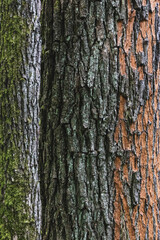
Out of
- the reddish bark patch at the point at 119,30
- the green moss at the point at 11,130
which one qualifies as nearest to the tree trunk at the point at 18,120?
the green moss at the point at 11,130

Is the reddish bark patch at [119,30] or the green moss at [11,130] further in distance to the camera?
the green moss at [11,130]

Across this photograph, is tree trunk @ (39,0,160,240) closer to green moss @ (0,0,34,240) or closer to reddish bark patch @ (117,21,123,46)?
reddish bark patch @ (117,21,123,46)

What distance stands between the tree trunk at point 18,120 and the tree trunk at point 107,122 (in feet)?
7.76

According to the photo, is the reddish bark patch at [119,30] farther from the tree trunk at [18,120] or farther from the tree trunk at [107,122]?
the tree trunk at [18,120]

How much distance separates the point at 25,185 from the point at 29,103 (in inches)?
38.8

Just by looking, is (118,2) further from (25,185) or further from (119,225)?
(25,185)

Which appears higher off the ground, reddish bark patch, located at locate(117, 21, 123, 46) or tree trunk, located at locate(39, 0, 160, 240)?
reddish bark patch, located at locate(117, 21, 123, 46)

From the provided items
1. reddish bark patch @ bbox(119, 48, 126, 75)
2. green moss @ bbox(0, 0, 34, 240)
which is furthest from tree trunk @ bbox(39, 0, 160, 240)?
green moss @ bbox(0, 0, 34, 240)

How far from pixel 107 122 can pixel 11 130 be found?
252 cm

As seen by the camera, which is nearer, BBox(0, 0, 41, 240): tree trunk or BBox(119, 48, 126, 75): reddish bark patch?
BBox(119, 48, 126, 75): reddish bark patch

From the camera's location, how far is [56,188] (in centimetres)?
137

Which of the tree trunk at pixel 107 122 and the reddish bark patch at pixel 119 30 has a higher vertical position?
the reddish bark patch at pixel 119 30

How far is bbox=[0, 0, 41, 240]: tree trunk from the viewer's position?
3.61m

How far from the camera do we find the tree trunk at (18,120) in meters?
3.61
